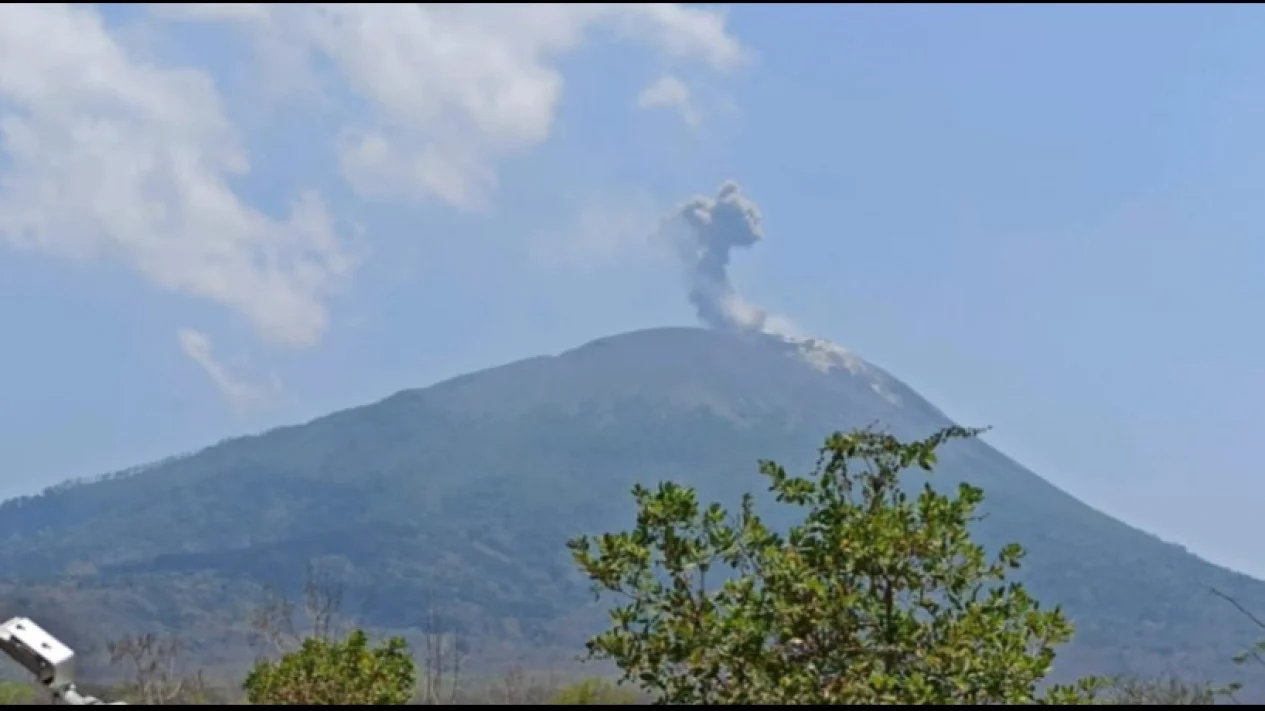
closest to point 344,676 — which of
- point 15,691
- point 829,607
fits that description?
point 829,607

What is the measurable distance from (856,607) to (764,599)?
→ 0.63 m

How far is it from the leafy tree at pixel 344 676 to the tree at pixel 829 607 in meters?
2.11

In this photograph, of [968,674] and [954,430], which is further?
[954,430]

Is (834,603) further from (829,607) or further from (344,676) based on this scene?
Result: (344,676)

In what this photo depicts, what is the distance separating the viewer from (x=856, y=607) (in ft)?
36.7

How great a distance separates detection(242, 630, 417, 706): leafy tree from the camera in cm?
1295

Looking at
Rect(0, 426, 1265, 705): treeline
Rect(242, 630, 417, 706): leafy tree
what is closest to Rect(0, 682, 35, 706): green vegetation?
Rect(242, 630, 417, 706): leafy tree

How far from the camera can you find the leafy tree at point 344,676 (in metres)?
12.9

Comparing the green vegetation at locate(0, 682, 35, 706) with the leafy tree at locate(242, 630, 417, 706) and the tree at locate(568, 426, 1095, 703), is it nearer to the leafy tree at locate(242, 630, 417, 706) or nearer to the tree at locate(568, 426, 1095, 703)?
the leafy tree at locate(242, 630, 417, 706)

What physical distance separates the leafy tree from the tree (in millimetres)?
2111

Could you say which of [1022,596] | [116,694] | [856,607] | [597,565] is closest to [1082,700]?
[1022,596]

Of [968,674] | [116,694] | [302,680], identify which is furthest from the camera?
[116,694]

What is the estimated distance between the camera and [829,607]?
10.9 metres

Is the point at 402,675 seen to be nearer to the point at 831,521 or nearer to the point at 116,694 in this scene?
the point at 831,521
